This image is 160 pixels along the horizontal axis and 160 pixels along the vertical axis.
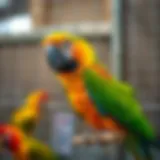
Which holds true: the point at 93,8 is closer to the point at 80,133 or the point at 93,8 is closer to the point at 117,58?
the point at 117,58

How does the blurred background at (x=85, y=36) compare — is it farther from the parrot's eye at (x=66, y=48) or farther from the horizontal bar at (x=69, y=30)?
the parrot's eye at (x=66, y=48)

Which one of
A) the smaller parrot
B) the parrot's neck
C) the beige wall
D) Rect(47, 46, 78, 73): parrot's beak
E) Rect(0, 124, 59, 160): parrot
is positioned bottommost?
Rect(0, 124, 59, 160): parrot

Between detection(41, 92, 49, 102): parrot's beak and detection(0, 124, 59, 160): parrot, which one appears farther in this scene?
detection(41, 92, 49, 102): parrot's beak

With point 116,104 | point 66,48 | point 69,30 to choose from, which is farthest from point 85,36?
point 116,104

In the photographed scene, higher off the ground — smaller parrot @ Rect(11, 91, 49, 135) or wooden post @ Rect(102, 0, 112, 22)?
wooden post @ Rect(102, 0, 112, 22)

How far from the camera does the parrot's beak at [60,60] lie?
1.20 m

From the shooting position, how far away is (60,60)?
1208 mm

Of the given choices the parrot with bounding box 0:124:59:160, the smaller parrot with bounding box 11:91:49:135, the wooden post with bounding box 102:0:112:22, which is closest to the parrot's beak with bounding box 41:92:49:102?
the smaller parrot with bounding box 11:91:49:135

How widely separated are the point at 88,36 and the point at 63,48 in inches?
7.2

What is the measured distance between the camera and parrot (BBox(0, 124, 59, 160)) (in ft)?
4.09

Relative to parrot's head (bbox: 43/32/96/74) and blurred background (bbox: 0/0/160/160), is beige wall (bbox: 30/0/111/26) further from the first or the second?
parrot's head (bbox: 43/32/96/74)

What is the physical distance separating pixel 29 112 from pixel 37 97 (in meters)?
0.05

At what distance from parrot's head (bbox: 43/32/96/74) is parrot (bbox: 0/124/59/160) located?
20cm

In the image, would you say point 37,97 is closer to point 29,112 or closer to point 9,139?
point 29,112
